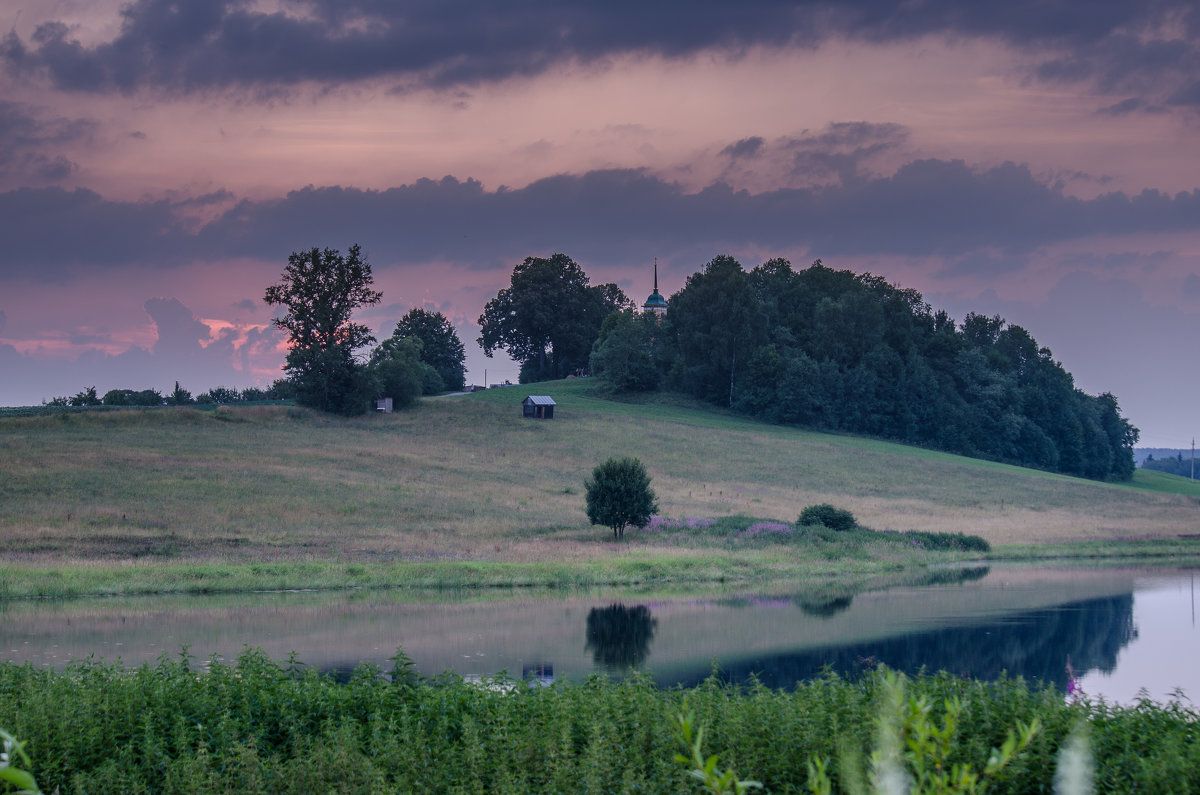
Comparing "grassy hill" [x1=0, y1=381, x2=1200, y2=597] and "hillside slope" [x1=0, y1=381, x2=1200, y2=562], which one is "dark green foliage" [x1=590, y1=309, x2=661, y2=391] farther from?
"grassy hill" [x1=0, y1=381, x2=1200, y2=597]

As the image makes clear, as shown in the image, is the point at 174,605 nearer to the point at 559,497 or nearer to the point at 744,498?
the point at 559,497

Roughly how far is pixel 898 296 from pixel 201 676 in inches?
5082

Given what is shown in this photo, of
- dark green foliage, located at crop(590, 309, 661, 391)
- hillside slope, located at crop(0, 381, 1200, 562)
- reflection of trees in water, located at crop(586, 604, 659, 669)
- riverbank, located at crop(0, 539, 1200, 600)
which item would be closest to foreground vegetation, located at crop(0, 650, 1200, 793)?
reflection of trees in water, located at crop(586, 604, 659, 669)

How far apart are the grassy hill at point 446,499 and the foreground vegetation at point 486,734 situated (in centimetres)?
2503

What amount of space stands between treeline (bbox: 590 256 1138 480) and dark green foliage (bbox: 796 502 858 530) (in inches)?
2290

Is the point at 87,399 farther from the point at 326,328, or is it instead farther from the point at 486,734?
the point at 486,734

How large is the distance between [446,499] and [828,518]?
66.5 ft

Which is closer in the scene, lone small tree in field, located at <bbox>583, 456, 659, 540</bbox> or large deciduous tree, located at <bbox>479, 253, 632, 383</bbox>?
lone small tree in field, located at <bbox>583, 456, 659, 540</bbox>

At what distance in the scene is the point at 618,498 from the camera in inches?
1986

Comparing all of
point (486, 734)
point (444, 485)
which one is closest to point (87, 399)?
point (444, 485)

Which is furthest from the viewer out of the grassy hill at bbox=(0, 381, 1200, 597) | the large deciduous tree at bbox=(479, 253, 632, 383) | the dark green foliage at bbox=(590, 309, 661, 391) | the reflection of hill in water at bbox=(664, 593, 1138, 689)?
the large deciduous tree at bbox=(479, 253, 632, 383)

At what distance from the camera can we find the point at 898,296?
136 m

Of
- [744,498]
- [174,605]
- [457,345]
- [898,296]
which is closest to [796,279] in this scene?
[898,296]

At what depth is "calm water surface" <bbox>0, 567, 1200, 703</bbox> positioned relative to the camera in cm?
2516
